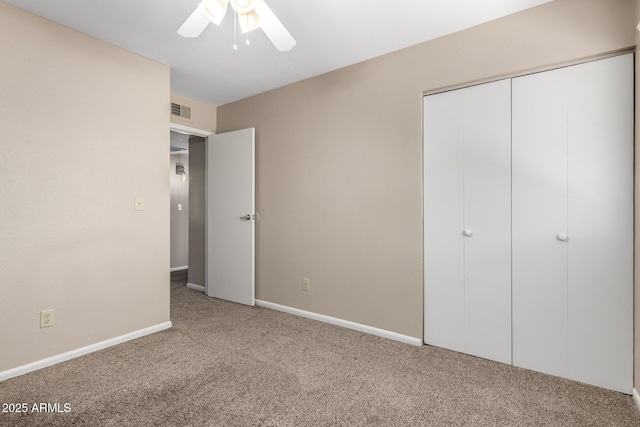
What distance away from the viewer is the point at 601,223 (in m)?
1.96

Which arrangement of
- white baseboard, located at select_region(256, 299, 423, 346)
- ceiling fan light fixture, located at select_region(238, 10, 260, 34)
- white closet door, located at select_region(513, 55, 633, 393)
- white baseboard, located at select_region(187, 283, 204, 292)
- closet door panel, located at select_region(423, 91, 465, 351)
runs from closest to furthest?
ceiling fan light fixture, located at select_region(238, 10, 260, 34) < white closet door, located at select_region(513, 55, 633, 393) < closet door panel, located at select_region(423, 91, 465, 351) < white baseboard, located at select_region(256, 299, 423, 346) < white baseboard, located at select_region(187, 283, 204, 292)

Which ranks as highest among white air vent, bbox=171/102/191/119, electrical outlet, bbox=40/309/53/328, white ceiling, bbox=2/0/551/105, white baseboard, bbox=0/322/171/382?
white ceiling, bbox=2/0/551/105

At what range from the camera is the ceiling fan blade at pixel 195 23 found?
1.61 meters

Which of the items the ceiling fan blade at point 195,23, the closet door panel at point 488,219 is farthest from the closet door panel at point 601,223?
the ceiling fan blade at point 195,23

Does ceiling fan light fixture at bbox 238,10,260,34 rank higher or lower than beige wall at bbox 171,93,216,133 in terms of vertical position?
lower

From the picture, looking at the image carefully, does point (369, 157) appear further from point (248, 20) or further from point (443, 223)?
point (248, 20)

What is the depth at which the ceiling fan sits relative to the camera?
1.55 m

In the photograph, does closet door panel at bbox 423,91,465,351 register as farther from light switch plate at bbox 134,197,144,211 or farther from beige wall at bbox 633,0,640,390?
light switch plate at bbox 134,197,144,211

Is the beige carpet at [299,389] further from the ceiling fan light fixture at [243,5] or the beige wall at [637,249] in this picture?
the ceiling fan light fixture at [243,5]

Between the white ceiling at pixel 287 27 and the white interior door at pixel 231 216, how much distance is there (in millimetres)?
900

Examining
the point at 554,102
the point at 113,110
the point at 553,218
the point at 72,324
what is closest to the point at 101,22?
the point at 113,110

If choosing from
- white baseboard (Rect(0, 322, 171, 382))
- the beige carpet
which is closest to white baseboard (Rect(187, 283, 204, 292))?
white baseboard (Rect(0, 322, 171, 382))

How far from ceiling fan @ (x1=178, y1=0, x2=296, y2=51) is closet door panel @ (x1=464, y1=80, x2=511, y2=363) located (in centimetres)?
149

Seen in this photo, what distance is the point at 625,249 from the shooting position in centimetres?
190
